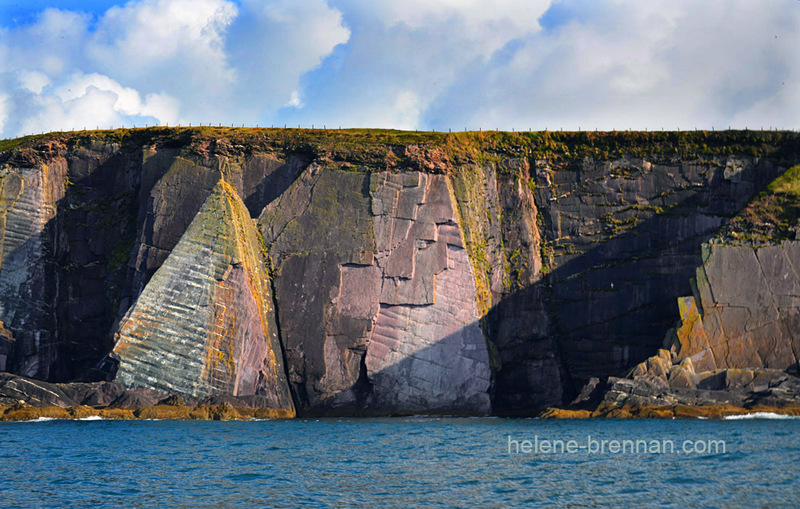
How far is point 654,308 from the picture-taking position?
6341 centimetres

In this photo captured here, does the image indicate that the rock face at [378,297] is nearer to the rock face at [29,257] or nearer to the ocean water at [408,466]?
the ocean water at [408,466]

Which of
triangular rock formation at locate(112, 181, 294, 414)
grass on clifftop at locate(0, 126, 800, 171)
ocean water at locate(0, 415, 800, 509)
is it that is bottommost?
ocean water at locate(0, 415, 800, 509)

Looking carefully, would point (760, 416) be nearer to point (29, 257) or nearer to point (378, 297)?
point (378, 297)

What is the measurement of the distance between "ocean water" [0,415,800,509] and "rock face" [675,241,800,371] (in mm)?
7928

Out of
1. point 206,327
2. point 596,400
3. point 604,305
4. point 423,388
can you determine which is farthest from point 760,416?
point 206,327

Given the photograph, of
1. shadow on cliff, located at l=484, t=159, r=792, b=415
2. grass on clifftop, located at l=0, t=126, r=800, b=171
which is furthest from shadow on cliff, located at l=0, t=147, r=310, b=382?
shadow on cliff, located at l=484, t=159, r=792, b=415

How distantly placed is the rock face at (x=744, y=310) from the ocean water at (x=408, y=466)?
7.93 meters

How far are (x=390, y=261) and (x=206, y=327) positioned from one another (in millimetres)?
13504

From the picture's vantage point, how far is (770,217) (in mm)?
58281

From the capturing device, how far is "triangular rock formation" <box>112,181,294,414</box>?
55812mm

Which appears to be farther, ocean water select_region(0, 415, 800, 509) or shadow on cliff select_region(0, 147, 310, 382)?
shadow on cliff select_region(0, 147, 310, 382)

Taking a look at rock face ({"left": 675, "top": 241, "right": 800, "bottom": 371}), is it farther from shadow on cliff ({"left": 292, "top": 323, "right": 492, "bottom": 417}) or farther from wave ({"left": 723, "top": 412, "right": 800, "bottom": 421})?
shadow on cliff ({"left": 292, "top": 323, "right": 492, "bottom": 417})

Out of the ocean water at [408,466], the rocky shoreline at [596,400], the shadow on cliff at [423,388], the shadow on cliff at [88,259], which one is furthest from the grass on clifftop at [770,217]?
Answer: the shadow on cliff at [88,259]

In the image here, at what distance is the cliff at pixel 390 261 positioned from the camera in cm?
5659
